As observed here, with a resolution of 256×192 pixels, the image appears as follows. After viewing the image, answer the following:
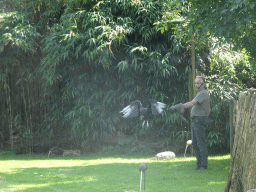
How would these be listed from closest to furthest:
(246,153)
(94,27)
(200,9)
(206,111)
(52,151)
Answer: (246,153), (200,9), (206,111), (94,27), (52,151)

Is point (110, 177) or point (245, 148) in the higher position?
point (245, 148)

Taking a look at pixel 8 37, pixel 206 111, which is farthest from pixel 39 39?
pixel 206 111

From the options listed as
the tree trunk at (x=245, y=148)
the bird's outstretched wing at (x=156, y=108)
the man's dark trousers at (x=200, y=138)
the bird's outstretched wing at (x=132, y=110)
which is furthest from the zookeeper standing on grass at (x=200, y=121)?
the tree trunk at (x=245, y=148)

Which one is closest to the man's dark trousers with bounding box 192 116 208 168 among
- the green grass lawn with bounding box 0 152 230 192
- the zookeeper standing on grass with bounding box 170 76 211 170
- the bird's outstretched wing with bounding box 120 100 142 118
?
the zookeeper standing on grass with bounding box 170 76 211 170

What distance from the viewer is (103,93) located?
8.57 metres

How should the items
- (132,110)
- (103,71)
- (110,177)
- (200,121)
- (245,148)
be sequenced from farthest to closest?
(103,71) < (200,121) < (110,177) < (132,110) < (245,148)

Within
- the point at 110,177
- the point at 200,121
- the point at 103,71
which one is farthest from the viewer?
the point at 103,71

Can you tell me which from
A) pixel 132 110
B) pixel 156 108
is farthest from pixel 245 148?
pixel 132 110

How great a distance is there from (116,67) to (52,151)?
2.78 meters

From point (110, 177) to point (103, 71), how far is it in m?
3.69

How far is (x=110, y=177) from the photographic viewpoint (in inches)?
211

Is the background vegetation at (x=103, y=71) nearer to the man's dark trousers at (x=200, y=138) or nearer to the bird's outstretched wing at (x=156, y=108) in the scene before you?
the man's dark trousers at (x=200, y=138)

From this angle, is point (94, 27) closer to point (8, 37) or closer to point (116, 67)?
point (116, 67)

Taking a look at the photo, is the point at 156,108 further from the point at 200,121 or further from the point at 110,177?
the point at 110,177
